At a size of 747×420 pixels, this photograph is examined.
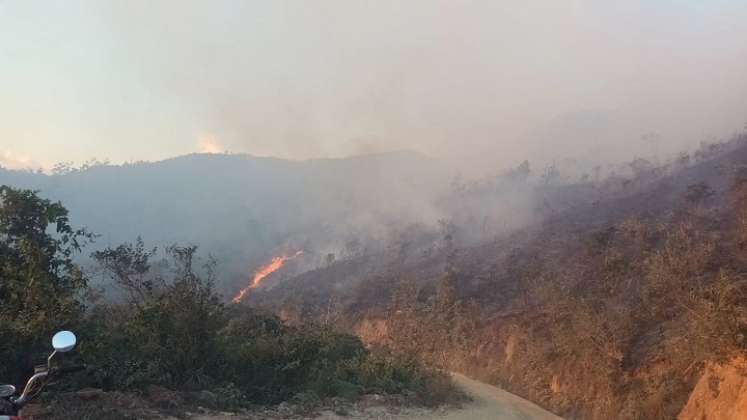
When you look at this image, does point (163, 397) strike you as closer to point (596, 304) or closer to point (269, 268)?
point (596, 304)

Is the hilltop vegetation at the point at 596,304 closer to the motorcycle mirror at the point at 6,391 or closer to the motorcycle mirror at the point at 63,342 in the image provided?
the motorcycle mirror at the point at 63,342

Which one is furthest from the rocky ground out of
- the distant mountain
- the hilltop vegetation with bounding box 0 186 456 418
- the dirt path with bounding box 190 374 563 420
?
the distant mountain

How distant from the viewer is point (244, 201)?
398ft

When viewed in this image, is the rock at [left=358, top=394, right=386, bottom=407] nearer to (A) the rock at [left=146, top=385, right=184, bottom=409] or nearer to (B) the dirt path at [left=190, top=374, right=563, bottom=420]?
(B) the dirt path at [left=190, top=374, right=563, bottom=420]

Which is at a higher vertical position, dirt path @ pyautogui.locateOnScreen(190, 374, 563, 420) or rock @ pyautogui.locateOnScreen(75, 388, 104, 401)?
rock @ pyautogui.locateOnScreen(75, 388, 104, 401)

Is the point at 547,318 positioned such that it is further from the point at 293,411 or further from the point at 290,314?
the point at 290,314

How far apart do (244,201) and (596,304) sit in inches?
4130

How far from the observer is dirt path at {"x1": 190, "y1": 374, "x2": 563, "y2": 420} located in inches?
535

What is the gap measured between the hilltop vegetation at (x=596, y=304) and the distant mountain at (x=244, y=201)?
A: 128 feet

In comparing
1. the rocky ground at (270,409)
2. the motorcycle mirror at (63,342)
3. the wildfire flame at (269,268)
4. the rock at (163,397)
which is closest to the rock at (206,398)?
the rocky ground at (270,409)

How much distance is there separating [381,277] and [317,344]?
93.8 ft

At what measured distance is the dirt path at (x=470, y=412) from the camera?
535 inches

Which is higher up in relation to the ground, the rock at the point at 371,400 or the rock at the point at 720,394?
the rock at the point at 371,400

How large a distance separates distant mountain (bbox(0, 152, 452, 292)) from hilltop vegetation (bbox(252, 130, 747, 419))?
3914 cm
